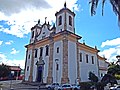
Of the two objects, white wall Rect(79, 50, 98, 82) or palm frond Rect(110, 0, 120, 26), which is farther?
white wall Rect(79, 50, 98, 82)

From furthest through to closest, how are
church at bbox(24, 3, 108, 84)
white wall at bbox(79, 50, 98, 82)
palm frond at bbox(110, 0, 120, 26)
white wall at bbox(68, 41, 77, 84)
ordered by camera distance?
white wall at bbox(79, 50, 98, 82) → church at bbox(24, 3, 108, 84) → white wall at bbox(68, 41, 77, 84) → palm frond at bbox(110, 0, 120, 26)

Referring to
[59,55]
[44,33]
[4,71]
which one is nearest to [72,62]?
[59,55]

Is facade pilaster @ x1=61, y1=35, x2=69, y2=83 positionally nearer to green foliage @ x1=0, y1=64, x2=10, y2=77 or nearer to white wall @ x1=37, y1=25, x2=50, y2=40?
white wall @ x1=37, y1=25, x2=50, y2=40

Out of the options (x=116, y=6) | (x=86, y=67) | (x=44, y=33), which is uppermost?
(x=44, y=33)

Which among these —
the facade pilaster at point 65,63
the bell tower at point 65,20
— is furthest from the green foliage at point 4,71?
the facade pilaster at point 65,63

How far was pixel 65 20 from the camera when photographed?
3008 centimetres

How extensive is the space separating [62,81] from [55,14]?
Result: 13.2m

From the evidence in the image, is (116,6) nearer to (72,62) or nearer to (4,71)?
(72,62)

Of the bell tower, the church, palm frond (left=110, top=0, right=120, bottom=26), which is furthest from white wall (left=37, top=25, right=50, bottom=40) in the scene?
palm frond (left=110, top=0, right=120, bottom=26)

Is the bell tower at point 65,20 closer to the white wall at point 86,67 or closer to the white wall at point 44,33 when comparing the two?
the white wall at point 44,33

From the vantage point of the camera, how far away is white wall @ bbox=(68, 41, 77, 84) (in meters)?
27.5

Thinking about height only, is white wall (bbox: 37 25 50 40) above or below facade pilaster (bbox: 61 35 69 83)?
above

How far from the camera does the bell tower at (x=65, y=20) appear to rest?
2999 cm

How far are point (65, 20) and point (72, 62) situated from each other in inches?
302
